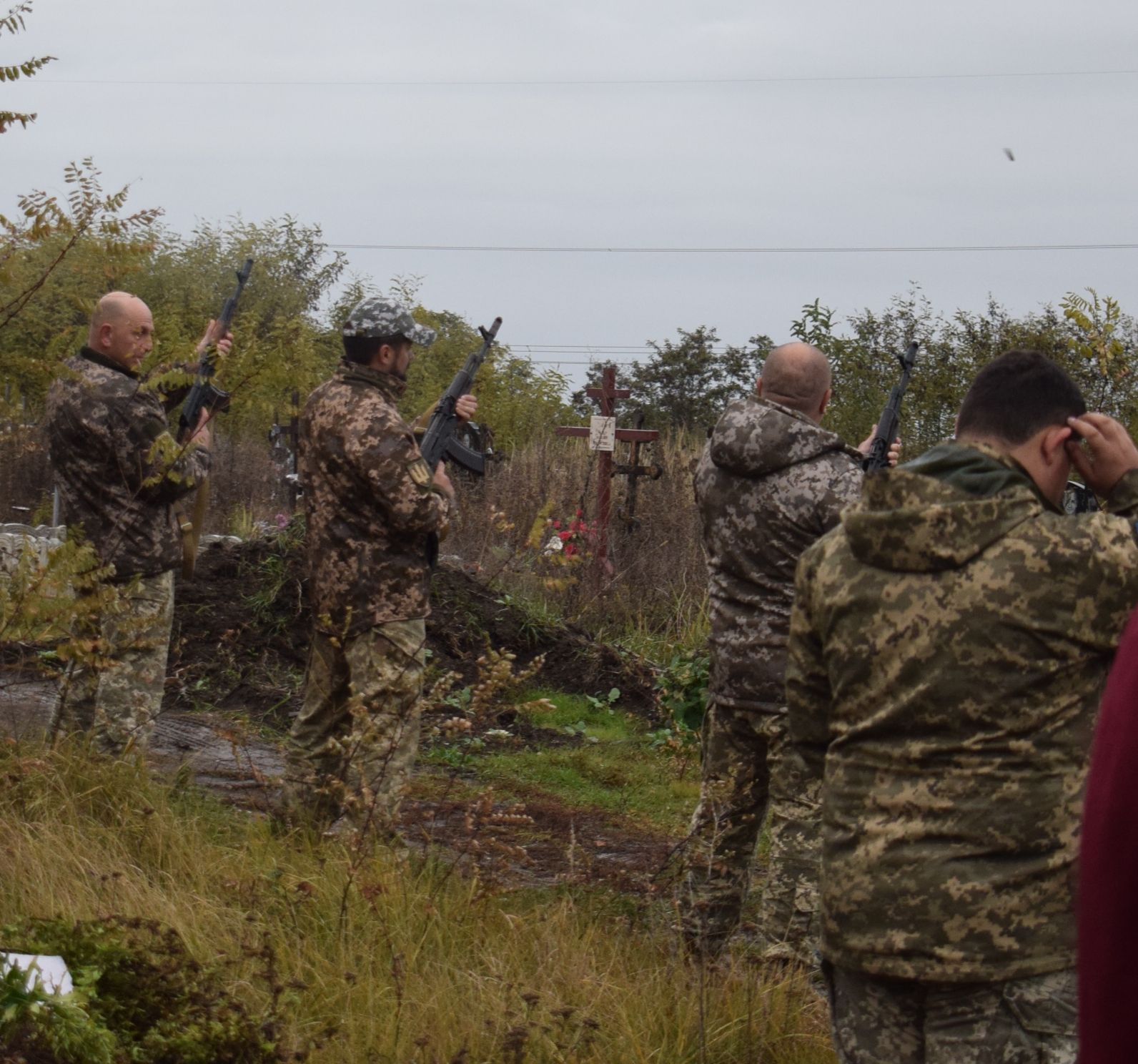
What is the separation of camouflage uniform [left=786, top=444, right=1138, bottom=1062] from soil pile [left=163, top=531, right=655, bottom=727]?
7532mm

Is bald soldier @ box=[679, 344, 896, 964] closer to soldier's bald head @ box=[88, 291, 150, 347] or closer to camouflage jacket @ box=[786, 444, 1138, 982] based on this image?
camouflage jacket @ box=[786, 444, 1138, 982]

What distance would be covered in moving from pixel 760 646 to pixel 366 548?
163 centimetres

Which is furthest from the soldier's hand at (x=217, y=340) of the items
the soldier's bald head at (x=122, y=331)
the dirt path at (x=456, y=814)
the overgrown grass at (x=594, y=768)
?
the overgrown grass at (x=594, y=768)

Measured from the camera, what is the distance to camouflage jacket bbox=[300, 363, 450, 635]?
18.7ft

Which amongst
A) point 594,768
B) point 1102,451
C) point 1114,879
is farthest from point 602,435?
point 1114,879

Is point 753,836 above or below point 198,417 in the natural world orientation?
below

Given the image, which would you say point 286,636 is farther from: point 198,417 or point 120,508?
point 120,508

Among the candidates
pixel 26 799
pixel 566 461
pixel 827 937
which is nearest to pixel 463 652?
pixel 566 461

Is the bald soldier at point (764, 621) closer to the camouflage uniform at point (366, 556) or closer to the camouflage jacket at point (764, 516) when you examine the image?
the camouflage jacket at point (764, 516)

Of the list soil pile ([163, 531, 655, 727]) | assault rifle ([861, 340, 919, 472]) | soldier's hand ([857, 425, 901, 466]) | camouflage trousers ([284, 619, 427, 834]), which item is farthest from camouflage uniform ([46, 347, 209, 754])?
soil pile ([163, 531, 655, 727])

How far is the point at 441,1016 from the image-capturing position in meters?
3.93

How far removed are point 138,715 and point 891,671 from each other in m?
4.33

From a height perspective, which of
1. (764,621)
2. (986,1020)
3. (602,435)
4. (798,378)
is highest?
(602,435)

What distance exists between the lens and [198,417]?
23.5 ft
